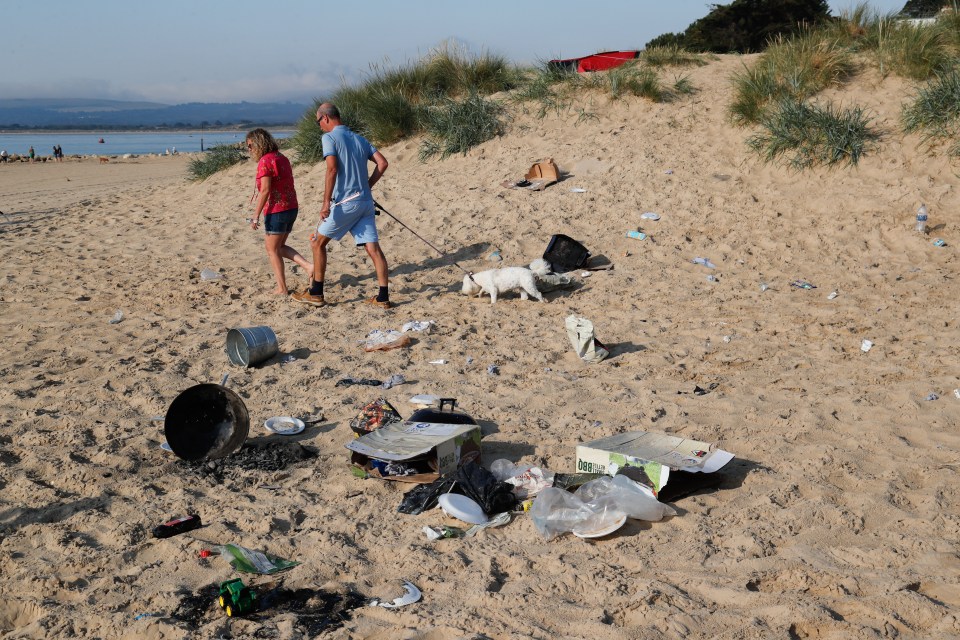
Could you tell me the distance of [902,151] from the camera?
8852mm

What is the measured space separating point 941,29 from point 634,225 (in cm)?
467

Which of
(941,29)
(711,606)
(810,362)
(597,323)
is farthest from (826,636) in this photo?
(941,29)

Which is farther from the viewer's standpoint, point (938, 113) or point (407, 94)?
point (407, 94)

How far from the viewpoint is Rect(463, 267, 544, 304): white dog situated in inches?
281

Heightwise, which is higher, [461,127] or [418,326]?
[461,127]

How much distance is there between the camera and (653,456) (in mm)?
3854

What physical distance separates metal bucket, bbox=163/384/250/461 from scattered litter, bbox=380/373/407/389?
3.86ft

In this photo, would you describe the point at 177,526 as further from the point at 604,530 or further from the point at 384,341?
the point at 384,341

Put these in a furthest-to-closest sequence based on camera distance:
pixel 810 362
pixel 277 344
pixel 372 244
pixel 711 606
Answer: pixel 372 244 → pixel 277 344 → pixel 810 362 → pixel 711 606

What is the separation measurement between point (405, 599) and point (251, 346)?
9.90 feet

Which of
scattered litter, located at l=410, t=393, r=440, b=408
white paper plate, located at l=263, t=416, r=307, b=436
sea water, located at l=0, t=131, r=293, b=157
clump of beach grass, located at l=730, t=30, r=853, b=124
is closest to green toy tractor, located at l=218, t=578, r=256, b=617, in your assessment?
white paper plate, located at l=263, t=416, r=307, b=436

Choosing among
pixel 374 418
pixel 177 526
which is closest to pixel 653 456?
pixel 374 418

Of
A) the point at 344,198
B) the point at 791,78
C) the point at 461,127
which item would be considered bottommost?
the point at 344,198

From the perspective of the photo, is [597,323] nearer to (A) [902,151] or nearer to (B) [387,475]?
(B) [387,475]
